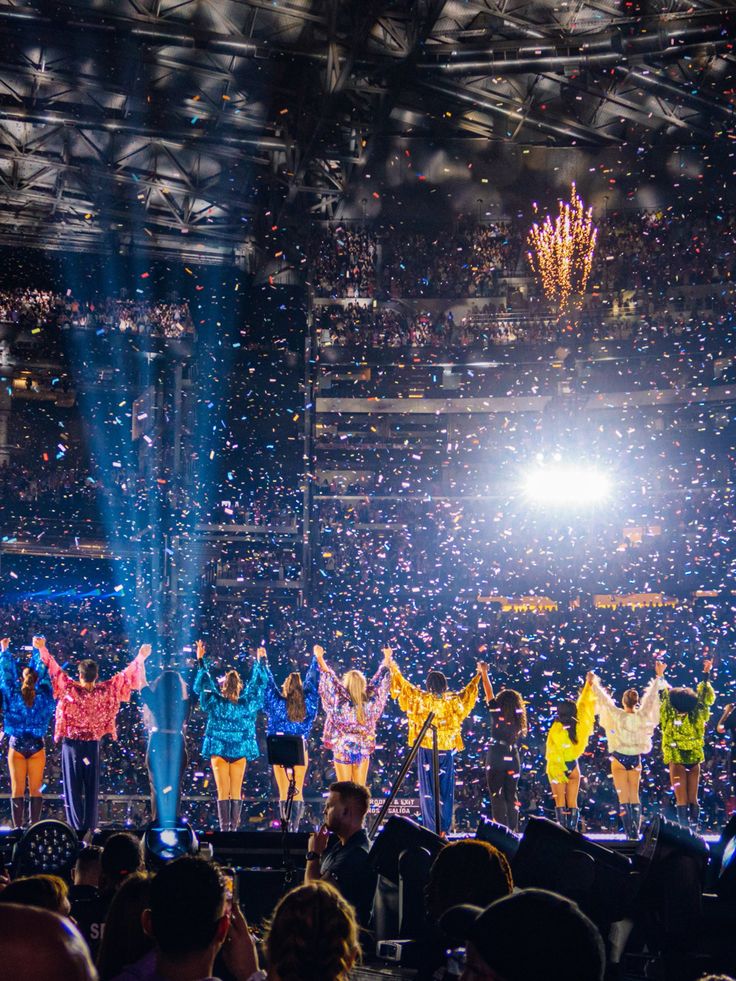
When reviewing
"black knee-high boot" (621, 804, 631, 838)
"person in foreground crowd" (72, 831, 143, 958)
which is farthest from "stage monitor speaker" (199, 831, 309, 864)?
"black knee-high boot" (621, 804, 631, 838)

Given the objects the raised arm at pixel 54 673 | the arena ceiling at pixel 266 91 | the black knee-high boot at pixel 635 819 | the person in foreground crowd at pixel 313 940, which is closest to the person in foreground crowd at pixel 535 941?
the person in foreground crowd at pixel 313 940

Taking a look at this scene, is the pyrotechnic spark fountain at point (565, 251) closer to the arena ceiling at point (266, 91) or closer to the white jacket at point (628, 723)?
the arena ceiling at point (266, 91)

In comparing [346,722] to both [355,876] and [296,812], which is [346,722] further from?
[355,876]

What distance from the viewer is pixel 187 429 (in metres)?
20.3

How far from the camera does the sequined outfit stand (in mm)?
9195

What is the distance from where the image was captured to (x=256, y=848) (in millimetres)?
6457

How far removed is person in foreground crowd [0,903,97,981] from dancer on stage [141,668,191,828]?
7.18 m

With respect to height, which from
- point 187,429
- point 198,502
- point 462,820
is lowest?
point 462,820

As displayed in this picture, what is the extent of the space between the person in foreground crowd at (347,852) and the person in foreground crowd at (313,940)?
6.72 feet

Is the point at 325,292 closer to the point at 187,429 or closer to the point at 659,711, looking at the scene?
the point at 187,429

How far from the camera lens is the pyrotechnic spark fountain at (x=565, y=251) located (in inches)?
895

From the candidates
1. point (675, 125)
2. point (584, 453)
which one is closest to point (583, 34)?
point (675, 125)

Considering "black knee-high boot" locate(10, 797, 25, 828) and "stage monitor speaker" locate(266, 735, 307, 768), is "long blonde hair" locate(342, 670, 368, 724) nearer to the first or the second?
"stage monitor speaker" locate(266, 735, 307, 768)

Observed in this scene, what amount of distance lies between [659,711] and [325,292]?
15.7m
